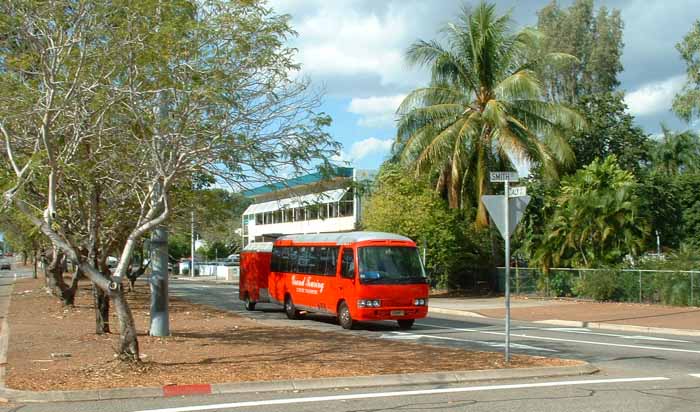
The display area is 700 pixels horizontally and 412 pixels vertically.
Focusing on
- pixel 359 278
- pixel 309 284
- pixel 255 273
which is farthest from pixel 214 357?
pixel 255 273

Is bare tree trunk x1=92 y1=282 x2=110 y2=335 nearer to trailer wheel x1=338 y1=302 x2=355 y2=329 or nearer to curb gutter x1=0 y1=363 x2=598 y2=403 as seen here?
trailer wheel x1=338 y1=302 x2=355 y2=329

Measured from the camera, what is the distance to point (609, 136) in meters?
45.8

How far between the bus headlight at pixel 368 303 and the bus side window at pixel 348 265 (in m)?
0.75

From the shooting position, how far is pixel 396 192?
3712 cm

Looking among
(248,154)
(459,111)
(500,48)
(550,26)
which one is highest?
(550,26)

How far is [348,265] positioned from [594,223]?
14.5m

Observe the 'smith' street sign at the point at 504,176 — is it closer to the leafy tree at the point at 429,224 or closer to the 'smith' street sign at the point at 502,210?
the 'smith' street sign at the point at 502,210

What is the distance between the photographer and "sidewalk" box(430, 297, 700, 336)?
2183cm

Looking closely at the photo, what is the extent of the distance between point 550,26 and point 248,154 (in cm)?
4230

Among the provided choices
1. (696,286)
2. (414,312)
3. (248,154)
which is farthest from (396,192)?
(248,154)

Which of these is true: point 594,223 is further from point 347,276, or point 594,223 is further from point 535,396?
point 535,396

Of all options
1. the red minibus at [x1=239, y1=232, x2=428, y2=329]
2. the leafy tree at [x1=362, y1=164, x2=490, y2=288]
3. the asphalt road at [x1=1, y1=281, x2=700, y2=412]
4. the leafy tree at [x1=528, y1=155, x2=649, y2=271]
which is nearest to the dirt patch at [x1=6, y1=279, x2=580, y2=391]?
the asphalt road at [x1=1, y1=281, x2=700, y2=412]

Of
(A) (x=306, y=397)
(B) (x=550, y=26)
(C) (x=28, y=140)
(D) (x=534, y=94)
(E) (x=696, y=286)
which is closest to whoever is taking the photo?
(A) (x=306, y=397)

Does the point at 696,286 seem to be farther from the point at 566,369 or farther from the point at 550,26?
the point at 550,26
